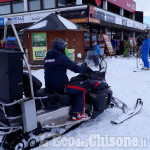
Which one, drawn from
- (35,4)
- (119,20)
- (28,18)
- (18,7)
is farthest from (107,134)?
(18,7)

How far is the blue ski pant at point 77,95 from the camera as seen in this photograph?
3.35m

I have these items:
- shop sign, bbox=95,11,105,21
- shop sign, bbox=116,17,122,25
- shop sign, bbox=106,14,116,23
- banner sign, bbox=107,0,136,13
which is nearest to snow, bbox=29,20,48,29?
shop sign, bbox=95,11,105,21

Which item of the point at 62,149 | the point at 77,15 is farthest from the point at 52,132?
the point at 77,15

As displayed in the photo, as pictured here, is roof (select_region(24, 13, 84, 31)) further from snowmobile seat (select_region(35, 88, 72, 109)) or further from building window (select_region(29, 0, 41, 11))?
building window (select_region(29, 0, 41, 11))

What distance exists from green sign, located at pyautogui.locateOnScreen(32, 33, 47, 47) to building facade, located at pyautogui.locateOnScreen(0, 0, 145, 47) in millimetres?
2926

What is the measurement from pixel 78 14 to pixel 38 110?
11.4 m

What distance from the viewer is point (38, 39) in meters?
11.1

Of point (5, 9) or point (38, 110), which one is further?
point (5, 9)

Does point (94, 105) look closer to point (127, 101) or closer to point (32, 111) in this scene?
point (32, 111)

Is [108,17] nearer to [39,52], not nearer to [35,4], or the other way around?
[35,4]

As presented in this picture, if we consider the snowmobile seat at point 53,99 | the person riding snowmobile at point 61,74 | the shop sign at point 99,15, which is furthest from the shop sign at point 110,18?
the snowmobile seat at point 53,99

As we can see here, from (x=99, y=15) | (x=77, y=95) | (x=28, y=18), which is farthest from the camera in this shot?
(x=28, y=18)

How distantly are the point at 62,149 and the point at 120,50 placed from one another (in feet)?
60.7

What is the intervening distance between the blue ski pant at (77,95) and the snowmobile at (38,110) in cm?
10
